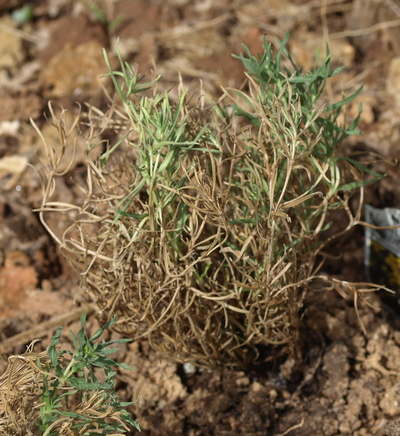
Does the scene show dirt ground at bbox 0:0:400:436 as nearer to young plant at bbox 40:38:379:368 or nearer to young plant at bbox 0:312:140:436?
young plant at bbox 40:38:379:368

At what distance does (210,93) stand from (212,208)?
1.23ft

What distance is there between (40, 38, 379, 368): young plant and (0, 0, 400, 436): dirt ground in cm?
14

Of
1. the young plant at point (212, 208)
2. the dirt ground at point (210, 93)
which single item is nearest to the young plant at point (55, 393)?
the young plant at point (212, 208)

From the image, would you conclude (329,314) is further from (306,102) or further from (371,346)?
(306,102)

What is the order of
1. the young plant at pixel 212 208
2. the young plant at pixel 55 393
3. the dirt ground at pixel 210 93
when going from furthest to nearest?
the dirt ground at pixel 210 93
the young plant at pixel 212 208
the young plant at pixel 55 393

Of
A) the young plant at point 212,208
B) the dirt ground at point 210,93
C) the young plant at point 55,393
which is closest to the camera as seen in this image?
the young plant at point 55,393

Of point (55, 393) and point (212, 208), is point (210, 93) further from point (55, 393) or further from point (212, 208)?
point (55, 393)

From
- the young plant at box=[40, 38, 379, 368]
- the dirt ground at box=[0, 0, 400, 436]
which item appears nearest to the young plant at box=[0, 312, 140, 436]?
the young plant at box=[40, 38, 379, 368]

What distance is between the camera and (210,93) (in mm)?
1393

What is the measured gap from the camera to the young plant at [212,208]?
3.84ft

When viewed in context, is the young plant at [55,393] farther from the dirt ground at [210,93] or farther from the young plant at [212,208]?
the dirt ground at [210,93]

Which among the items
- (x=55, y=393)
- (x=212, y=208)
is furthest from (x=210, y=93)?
(x=55, y=393)

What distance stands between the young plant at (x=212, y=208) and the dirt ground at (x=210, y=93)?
5.5 inches

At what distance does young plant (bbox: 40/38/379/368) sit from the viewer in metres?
1.17
